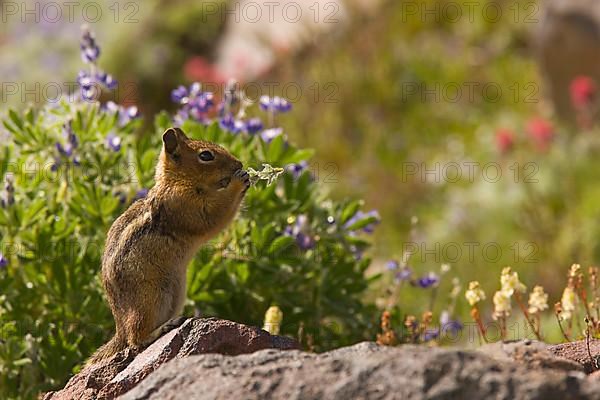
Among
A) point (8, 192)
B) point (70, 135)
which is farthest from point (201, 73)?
point (8, 192)

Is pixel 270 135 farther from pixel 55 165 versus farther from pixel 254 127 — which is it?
pixel 55 165

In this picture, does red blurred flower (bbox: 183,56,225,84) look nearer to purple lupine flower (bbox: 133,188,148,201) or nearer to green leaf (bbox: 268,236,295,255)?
purple lupine flower (bbox: 133,188,148,201)

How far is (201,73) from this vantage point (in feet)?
44.1

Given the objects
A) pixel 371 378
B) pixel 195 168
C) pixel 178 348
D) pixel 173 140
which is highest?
pixel 173 140

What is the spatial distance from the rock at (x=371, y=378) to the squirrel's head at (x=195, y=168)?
1.49 meters

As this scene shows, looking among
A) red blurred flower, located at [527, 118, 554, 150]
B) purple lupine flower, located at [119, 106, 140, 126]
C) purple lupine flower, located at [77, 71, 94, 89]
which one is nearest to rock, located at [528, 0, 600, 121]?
red blurred flower, located at [527, 118, 554, 150]

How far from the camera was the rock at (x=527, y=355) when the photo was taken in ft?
10.1

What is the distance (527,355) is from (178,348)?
1270 mm

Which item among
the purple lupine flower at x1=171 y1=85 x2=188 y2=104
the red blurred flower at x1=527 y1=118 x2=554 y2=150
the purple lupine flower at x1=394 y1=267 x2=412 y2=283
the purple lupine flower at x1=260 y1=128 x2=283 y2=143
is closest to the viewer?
the purple lupine flower at x1=260 y1=128 x2=283 y2=143

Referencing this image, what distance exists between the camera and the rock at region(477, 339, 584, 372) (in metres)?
3.08

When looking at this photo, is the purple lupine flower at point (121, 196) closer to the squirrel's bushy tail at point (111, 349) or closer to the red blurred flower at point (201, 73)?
the squirrel's bushy tail at point (111, 349)

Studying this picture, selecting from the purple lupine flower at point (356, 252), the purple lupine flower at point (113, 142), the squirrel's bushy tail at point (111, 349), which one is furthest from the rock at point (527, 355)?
the purple lupine flower at point (113, 142)

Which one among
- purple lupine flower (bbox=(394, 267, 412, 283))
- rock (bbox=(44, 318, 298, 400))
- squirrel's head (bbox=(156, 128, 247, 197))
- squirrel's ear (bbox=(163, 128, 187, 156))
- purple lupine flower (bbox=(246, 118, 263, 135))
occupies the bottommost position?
rock (bbox=(44, 318, 298, 400))

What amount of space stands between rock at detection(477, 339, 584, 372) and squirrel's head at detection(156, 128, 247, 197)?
5.49ft
